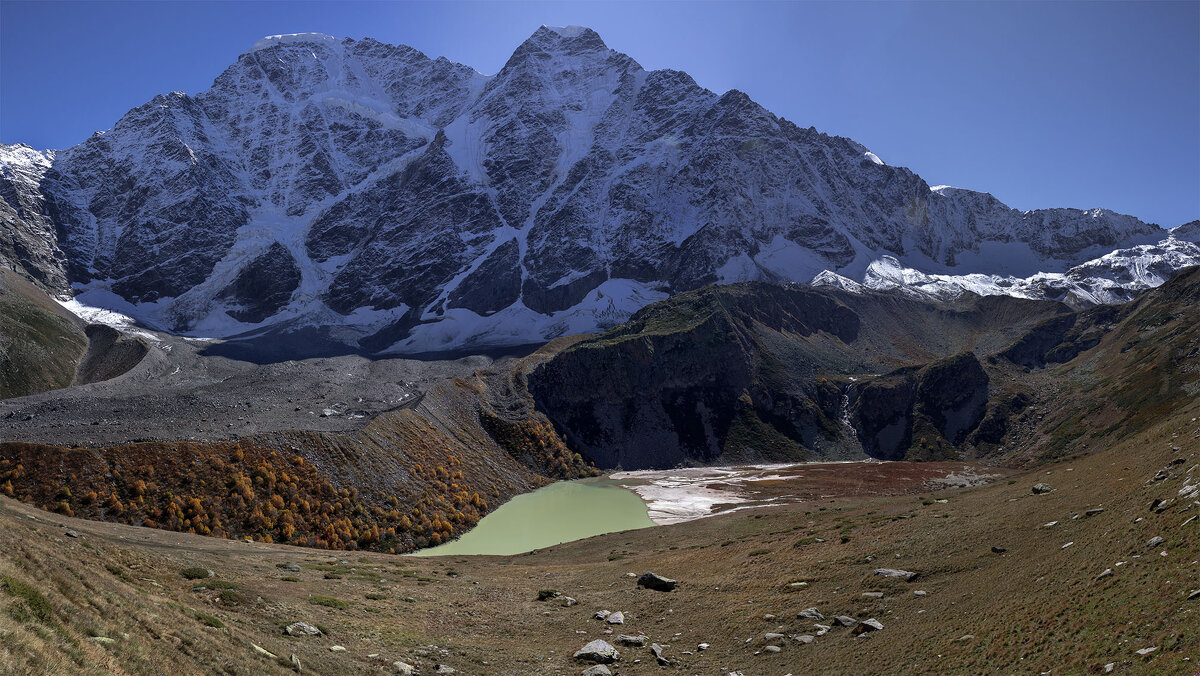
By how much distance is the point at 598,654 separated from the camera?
80.2 ft

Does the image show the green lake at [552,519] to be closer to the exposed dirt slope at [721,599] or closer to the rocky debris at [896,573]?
the exposed dirt slope at [721,599]

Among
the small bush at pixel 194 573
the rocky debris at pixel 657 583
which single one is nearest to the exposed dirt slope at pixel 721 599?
the small bush at pixel 194 573

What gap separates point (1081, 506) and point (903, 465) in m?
85.5

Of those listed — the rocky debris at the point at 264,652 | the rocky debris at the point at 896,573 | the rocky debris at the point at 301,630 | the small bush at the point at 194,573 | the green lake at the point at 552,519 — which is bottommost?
the green lake at the point at 552,519

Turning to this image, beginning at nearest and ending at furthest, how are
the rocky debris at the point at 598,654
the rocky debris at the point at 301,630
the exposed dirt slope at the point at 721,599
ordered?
the exposed dirt slope at the point at 721,599, the rocky debris at the point at 301,630, the rocky debris at the point at 598,654

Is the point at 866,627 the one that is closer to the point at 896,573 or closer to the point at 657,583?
the point at 896,573

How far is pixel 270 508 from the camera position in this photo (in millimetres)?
54844

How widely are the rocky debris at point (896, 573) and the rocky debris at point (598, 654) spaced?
13334 mm

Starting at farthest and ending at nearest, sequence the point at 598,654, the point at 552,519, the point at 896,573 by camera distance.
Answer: the point at 552,519, the point at 896,573, the point at 598,654

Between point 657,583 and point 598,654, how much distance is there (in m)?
11.9

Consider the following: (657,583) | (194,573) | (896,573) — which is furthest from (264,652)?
(896,573)

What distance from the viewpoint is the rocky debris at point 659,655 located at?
24.1 metres

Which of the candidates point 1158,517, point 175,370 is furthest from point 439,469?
point 175,370

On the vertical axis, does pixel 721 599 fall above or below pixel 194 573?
below
